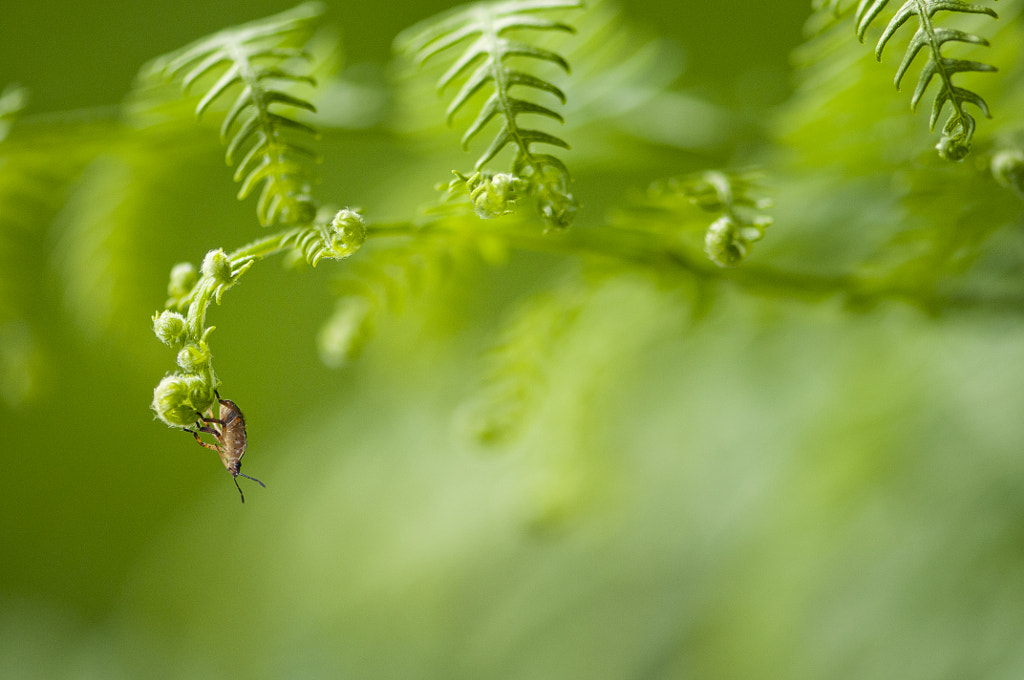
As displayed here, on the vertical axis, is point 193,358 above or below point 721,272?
below

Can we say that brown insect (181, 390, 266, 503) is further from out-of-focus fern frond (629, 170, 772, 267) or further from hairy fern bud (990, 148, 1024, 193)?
hairy fern bud (990, 148, 1024, 193)

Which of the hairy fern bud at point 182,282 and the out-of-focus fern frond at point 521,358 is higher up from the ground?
the out-of-focus fern frond at point 521,358

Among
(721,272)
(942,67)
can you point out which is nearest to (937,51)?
(942,67)

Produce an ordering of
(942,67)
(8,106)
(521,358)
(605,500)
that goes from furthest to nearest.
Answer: (605,500)
(521,358)
(8,106)
(942,67)

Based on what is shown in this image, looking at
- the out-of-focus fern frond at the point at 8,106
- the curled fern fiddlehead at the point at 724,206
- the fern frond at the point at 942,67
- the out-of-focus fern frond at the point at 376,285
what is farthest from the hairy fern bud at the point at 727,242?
the out-of-focus fern frond at the point at 8,106

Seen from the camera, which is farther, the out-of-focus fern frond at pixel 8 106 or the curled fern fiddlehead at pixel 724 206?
the out-of-focus fern frond at pixel 8 106

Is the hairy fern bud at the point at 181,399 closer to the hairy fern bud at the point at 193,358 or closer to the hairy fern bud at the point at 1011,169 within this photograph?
the hairy fern bud at the point at 193,358

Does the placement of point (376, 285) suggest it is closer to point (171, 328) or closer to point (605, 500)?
point (171, 328)

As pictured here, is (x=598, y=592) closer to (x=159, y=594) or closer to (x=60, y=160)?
(x=60, y=160)

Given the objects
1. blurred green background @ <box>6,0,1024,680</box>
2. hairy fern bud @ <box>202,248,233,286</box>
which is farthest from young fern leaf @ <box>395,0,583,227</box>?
blurred green background @ <box>6,0,1024,680</box>
